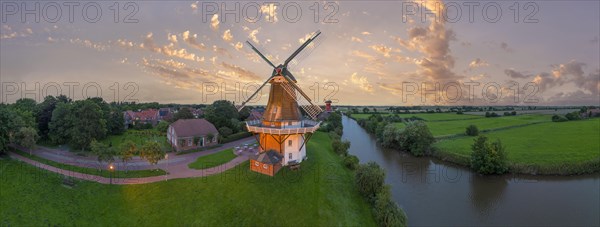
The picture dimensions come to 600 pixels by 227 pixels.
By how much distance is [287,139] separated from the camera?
27844 millimetres

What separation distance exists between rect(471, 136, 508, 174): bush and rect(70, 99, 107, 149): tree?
48305 mm

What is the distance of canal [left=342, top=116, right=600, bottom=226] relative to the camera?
24.2 m

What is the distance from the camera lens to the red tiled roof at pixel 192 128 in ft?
136

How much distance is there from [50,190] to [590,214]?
4476 cm

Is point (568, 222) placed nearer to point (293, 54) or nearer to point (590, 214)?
point (590, 214)

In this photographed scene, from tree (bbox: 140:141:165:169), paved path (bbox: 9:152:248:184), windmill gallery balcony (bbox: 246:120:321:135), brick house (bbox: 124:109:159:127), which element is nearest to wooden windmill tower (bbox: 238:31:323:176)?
windmill gallery balcony (bbox: 246:120:321:135)

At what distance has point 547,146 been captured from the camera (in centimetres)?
4266

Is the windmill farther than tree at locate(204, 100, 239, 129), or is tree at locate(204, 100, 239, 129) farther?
tree at locate(204, 100, 239, 129)

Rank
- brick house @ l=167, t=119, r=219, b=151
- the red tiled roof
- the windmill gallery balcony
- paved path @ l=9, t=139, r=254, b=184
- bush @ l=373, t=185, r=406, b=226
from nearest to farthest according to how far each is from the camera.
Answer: bush @ l=373, t=185, r=406, b=226 < paved path @ l=9, t=139, r=254, b=184 < the windmill gallery balcony < brick house @ l=167, t=119, r=219, b=151 < the red tiled roof

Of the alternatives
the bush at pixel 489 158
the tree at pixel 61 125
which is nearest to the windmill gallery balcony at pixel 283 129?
the bush at pixel 489 158

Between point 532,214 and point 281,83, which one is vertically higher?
point 281,83

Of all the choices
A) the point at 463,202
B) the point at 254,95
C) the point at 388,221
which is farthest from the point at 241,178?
the point at 463,202

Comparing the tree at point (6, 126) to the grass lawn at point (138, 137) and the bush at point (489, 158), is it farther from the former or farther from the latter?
the bush at point (489, 158)

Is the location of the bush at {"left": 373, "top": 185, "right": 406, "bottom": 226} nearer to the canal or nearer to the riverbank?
the canal
